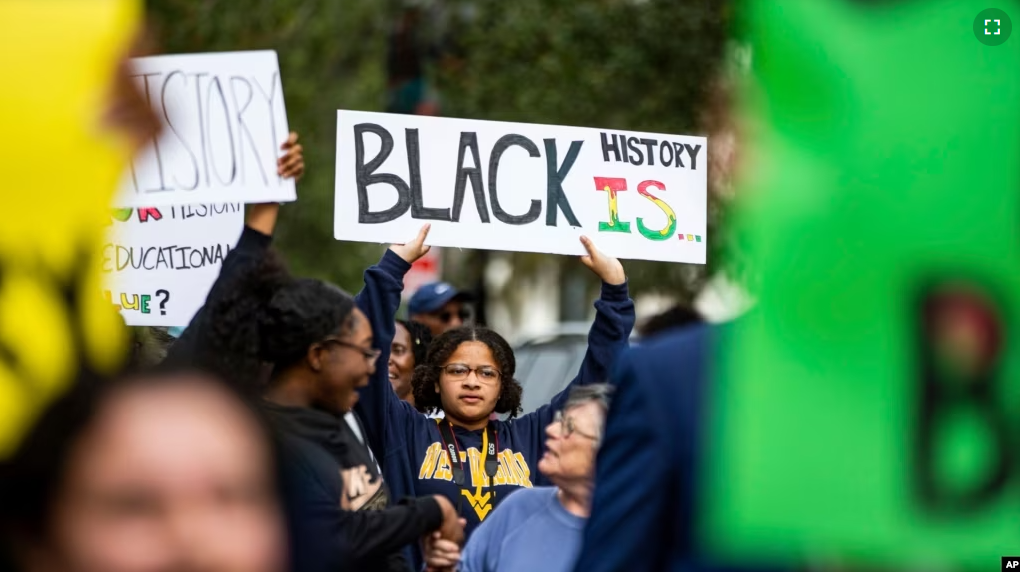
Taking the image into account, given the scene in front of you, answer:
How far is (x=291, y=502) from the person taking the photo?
1892 millimetres

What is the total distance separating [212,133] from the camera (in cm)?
539

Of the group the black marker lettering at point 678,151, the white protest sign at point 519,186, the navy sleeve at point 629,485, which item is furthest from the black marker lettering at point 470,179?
the navy sleeve at point 629,485

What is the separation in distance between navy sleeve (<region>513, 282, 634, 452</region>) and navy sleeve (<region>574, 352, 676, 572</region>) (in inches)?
112

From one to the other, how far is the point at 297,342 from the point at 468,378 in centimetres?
200

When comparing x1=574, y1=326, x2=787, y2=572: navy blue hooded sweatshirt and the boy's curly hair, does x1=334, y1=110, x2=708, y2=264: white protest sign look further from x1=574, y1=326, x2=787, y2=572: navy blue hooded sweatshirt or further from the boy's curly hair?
x1=574, y1=326, x2=787, y2=572: navy blue hooded sweatshirt

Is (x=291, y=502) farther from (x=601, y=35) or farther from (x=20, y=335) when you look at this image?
(x=601, y=35)

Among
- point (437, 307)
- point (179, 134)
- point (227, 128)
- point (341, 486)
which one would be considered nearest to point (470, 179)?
point (227, 128)

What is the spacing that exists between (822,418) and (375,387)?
9.34 feet

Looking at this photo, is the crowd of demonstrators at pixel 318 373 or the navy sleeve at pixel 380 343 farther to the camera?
the navy sleeve at pixel 380 343

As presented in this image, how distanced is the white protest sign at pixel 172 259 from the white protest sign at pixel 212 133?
0.61 meters

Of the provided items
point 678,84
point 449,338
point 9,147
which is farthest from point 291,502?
point 678,84

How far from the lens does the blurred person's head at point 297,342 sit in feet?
11.3

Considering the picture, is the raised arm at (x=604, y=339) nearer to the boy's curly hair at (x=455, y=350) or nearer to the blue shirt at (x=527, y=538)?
the boy's curly hair at (x=455, y=350)

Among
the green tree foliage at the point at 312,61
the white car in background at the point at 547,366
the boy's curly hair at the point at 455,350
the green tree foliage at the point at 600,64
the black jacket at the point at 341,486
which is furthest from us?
the green tree foliage at the point at 600,64
